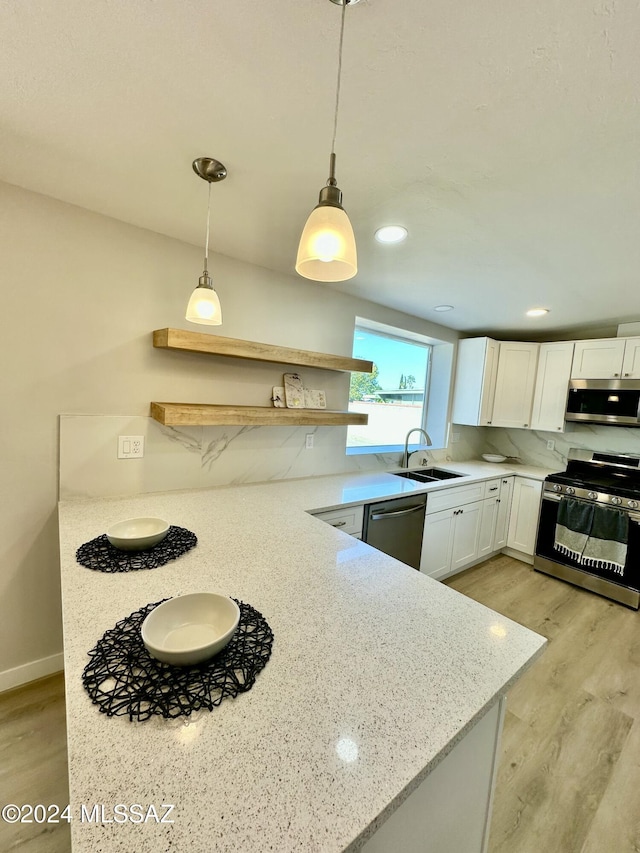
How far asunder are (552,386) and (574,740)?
2791 millimetres

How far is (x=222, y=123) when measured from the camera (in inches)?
42.6

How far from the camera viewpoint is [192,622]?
0.89 metres

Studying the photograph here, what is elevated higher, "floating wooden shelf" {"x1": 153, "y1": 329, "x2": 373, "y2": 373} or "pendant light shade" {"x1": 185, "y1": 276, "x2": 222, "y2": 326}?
"pendant light shade" {"x1": 185, "y1": 276, "x2": 222, "y2": 326}

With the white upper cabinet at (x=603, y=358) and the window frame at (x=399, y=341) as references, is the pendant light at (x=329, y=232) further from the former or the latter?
the white upper cabinet at (x=603, y=358)

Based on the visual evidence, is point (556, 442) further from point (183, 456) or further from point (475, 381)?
point (183, 456)

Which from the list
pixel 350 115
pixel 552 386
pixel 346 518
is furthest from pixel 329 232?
pixel 552 386

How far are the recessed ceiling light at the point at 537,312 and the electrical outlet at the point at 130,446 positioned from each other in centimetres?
297

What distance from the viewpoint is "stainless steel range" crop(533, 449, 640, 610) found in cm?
265

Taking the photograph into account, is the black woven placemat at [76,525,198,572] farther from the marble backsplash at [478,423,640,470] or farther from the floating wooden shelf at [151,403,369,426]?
the marble backsplash at [478,423,640,470]

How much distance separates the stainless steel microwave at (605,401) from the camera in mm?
2877

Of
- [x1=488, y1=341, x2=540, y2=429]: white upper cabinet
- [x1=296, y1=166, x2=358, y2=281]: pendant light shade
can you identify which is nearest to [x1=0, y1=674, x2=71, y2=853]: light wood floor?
[x1=296, y1=166, x2=358, y2=281]: pendant light shade

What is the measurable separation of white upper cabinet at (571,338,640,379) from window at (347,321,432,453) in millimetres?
1337

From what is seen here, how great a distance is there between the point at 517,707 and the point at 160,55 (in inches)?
113

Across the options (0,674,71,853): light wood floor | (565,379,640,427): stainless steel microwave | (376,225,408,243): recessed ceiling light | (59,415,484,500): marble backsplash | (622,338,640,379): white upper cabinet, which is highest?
(376,225,408,243): recessed ceiling light
